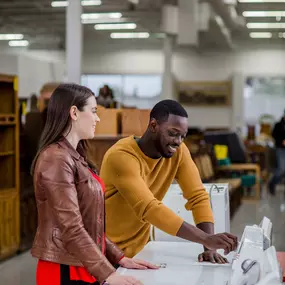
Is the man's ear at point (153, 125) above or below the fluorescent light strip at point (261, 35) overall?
below

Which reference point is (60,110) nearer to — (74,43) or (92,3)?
(74,43)


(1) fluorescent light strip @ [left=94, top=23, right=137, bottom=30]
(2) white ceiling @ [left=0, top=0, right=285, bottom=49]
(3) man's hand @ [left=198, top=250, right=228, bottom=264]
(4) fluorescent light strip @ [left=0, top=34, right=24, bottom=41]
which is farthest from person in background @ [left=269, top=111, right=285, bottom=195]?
(4) fluorescent light strip @ [left=0, top=34, right=24, bottom=41]

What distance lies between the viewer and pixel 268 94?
76.0ft

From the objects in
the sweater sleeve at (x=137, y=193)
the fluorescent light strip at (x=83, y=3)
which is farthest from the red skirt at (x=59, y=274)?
the fluorescent light strip at (x=83, y=3)

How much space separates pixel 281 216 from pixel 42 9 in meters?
8.87

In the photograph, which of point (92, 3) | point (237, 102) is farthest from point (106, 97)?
point (237, 102)

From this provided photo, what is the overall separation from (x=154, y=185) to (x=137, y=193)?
1.23ft

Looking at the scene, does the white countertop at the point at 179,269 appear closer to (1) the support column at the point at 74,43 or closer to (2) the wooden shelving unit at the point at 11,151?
(2) the wooden shelving unit at the point at 11,151

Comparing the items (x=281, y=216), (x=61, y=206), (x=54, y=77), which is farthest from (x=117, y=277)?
(x=54, y=77)

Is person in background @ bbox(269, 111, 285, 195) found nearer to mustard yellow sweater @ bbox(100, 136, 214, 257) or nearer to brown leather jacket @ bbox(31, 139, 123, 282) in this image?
mustard yellow sweater @ bbox(100, 136, 214, 257)

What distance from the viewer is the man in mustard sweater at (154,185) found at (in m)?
2.63

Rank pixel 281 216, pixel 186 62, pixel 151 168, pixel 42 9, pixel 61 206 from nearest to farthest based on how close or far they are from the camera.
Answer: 1. pixel 61 206
2. pixel 151 168
3. pixel 281 216
4. pixel 42 9
5. pixel 186 62

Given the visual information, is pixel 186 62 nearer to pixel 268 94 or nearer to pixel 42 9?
pixel 268 94

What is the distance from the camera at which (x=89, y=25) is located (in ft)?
60.3
